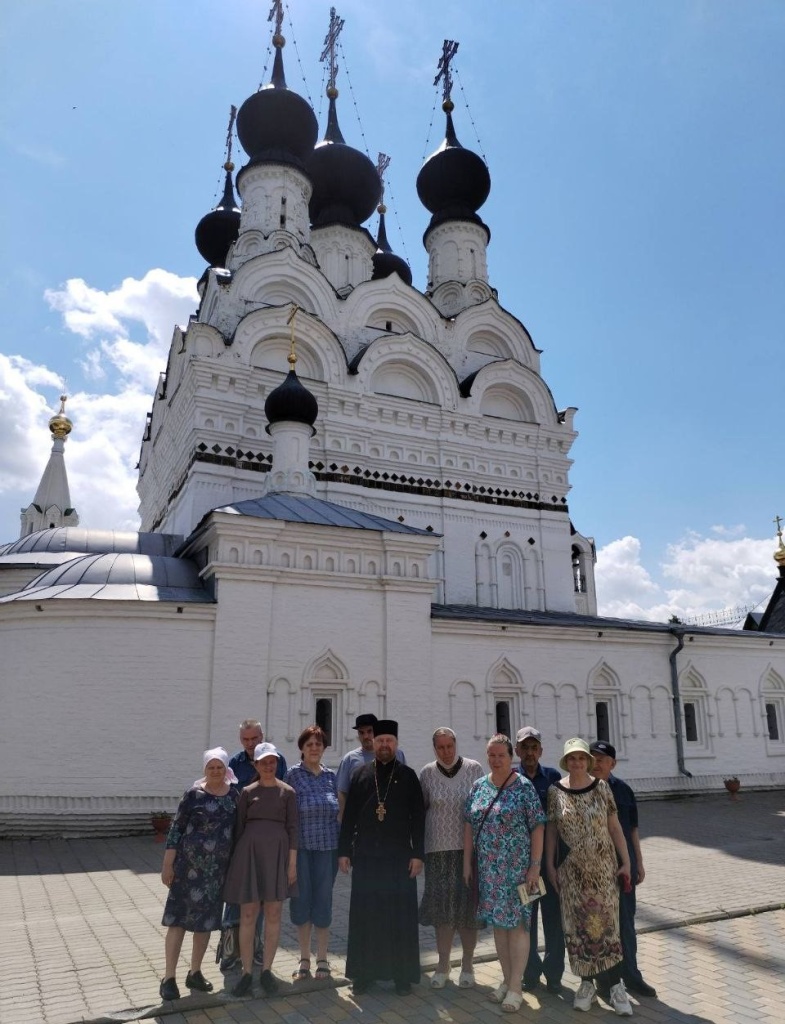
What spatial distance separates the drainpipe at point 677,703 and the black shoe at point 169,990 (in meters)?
11.8

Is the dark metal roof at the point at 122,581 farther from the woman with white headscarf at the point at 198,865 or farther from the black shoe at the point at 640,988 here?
the black shoe at the point at 640,988

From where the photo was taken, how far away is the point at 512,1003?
3.75m

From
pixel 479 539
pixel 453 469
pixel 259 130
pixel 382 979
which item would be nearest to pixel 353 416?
pixel 453 469

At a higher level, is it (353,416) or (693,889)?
(353,416)

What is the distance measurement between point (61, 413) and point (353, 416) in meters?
9.82

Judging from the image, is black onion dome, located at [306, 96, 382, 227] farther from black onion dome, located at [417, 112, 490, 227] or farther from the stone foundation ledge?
the stone foundation ledge

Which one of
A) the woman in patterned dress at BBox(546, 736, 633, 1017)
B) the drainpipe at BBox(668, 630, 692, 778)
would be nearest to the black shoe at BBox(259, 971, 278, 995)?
the woman in patterned dress at BBox(546, 736, 633, 1017)

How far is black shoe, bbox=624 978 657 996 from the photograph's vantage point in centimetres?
400

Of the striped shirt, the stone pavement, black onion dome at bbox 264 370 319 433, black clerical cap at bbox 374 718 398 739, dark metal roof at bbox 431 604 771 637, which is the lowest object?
the stone pavement

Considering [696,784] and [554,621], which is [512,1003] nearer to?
[554,621]

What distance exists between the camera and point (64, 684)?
9.02 m

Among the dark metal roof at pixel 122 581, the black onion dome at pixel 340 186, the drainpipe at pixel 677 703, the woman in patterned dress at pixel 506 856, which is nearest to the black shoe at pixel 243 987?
the woman in patterned dress at pixel 506 856

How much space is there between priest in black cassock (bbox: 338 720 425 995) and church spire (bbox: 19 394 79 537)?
17.1 m

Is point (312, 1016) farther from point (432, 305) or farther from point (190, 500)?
point (432, 305)
